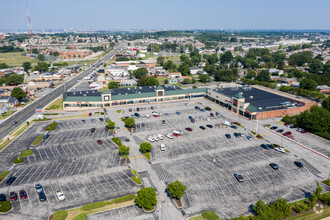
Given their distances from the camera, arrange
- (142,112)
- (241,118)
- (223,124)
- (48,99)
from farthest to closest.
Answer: (48,99) → (142,112) → (241,118) → (223,124)

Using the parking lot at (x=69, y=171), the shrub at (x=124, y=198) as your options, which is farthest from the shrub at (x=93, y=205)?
the shrub at (x=124, y=198)

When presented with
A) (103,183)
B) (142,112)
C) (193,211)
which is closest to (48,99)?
(142,112)

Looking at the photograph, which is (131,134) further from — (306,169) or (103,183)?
(306,169)

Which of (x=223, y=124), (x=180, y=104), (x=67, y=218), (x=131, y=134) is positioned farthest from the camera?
(x=180, y=104)

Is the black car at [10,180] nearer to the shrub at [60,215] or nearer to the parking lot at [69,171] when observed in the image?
the parking lot at [69,171]

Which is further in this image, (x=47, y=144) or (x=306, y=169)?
(x=47, y=144)

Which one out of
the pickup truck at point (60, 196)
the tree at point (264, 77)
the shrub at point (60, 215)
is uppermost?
the tree at point (264, 77)
